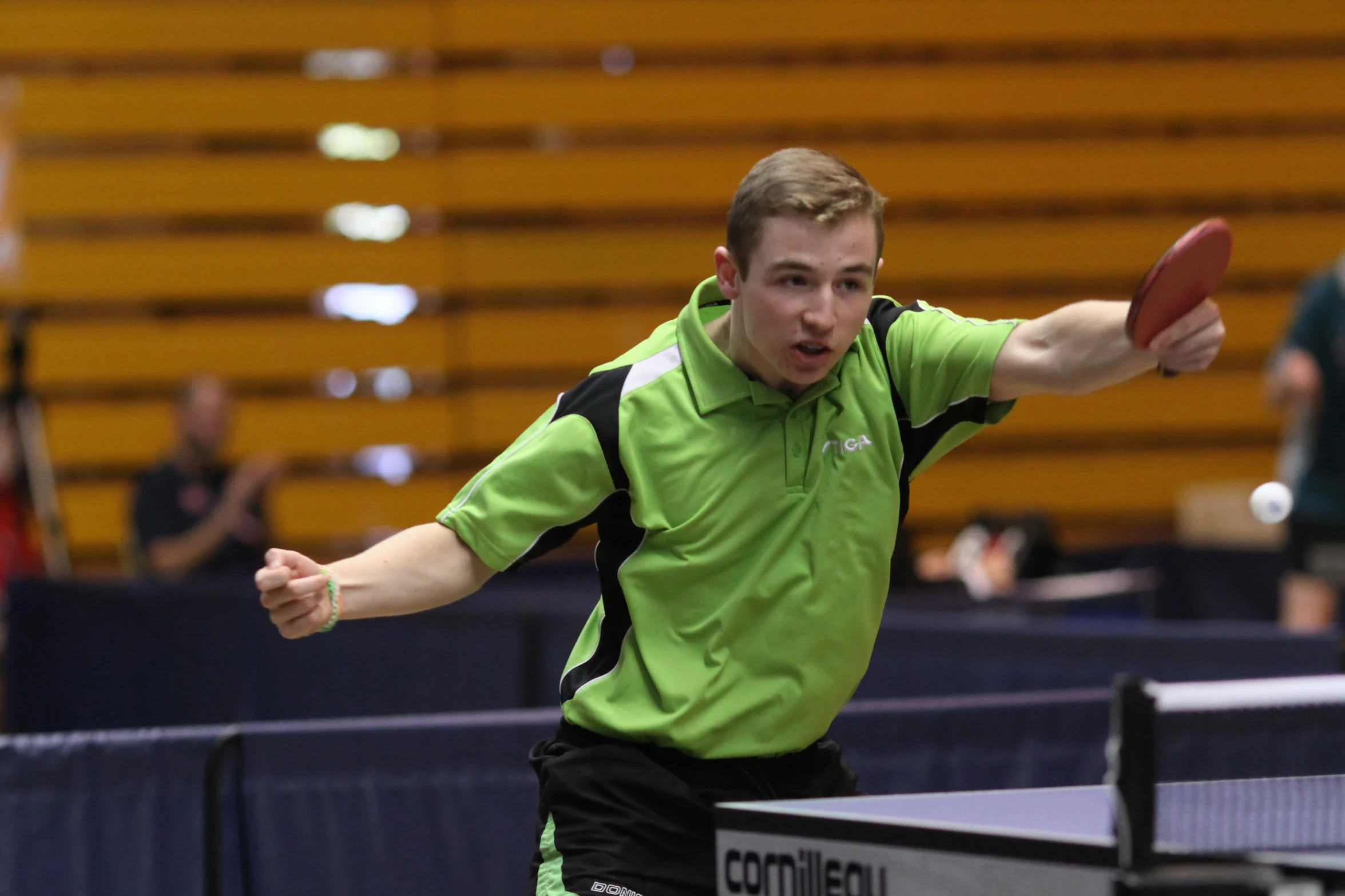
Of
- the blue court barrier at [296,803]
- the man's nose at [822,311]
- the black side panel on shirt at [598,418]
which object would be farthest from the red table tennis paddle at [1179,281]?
the blue court barrier at [296,803]

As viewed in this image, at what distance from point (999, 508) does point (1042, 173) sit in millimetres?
1918

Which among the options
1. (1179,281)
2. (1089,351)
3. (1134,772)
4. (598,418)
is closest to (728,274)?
(598,418)

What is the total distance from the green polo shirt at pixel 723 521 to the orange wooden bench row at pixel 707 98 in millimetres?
7224

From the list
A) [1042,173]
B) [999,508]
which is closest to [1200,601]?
[999,508]

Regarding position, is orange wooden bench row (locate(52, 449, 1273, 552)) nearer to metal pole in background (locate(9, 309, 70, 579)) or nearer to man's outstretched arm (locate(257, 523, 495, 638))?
metal pole in background (locate(9, 309, 70, 579))

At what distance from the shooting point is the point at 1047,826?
1.93 metres

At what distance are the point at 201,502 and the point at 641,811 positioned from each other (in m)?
6.01

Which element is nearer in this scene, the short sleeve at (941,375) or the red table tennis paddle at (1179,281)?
the red table tennis paddle at (1179,281)

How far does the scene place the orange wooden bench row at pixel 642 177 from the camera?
9227mm

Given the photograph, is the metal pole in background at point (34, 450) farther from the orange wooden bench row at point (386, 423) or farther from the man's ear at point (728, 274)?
the man's ear at point (728, 274)

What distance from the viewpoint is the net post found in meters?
1.65

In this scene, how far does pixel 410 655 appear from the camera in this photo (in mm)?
5816

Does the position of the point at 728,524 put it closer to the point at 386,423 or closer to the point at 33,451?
the point at 33,451

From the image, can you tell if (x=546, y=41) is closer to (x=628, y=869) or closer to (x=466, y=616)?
(x=466, y=616)
